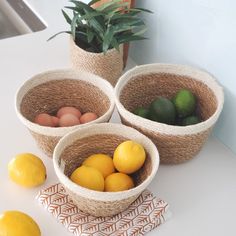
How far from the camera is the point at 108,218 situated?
0.79 m

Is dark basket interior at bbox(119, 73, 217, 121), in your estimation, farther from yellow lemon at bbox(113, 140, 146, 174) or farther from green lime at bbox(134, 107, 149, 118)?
yellow lemon at bbox(113, 140, 146, 174)

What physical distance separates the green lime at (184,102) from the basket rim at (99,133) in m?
0.14

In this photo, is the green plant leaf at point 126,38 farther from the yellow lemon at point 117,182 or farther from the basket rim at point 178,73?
the yellow lemon at point 117,182

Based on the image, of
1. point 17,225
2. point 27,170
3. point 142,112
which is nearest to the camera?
point 17,225

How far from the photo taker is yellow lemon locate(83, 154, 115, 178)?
83 centimetres

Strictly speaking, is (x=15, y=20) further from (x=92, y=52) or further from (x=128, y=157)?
(x=128, y=157)

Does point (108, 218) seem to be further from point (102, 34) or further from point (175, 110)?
point (102, 34)

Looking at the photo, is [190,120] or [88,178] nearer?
[88,178]

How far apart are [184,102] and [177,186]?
0.55 feet

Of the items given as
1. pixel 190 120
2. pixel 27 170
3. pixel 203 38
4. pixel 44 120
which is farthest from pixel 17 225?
pixel 203 38

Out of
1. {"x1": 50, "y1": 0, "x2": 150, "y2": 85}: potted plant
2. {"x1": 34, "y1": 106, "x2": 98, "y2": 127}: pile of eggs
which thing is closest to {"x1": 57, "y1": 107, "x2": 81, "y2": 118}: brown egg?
{"x1": 34, "y1": 106, "x2": 98, "y2": 127}: pile of eggs

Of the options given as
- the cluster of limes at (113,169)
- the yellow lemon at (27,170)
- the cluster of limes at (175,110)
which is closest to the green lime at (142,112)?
the cluster of limes at (175,110)

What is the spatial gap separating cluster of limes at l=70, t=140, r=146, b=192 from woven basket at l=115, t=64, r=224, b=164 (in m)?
0.05

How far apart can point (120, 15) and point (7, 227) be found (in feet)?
1.64
